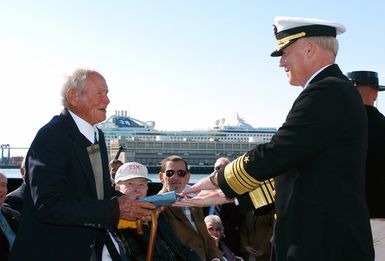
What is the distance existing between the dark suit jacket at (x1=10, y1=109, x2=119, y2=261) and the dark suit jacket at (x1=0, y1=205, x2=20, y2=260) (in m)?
1.72

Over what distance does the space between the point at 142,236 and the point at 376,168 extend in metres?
1.93

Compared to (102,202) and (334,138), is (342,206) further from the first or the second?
(102,202)

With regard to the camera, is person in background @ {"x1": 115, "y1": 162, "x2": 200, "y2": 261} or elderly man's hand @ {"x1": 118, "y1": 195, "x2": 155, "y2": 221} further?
person in background @ {"x1": 115, "y1": 162, "x2": 200, "y2": 261}

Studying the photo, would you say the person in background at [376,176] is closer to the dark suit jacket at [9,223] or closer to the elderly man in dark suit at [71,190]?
the elderly man in dark suit at [71,190]

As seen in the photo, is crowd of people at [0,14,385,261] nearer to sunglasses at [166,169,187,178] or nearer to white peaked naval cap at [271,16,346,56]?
white peaked naval cap at [271,16,346,56]

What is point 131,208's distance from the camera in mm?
3123

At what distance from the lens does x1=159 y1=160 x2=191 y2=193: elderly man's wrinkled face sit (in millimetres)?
6184

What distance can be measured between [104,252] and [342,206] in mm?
1636

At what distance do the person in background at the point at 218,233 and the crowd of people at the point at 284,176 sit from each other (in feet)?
7.83

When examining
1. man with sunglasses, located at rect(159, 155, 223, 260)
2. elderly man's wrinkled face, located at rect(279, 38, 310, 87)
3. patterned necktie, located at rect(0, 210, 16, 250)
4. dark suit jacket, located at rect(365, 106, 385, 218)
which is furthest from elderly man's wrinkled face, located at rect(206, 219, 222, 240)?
elderly man's wrinkled face, located at rect(279, 38, 310, 87)

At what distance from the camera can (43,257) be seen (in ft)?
10.0

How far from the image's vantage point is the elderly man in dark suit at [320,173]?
2580mm

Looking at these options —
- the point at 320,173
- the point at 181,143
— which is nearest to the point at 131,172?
the point at 320,173

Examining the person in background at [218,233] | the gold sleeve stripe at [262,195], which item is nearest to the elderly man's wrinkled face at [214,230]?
the person in background at [218,233]
